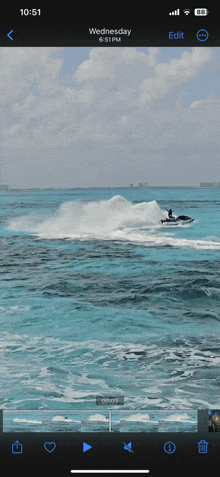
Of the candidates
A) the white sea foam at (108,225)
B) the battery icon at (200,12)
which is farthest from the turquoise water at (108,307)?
the battery icon at (200,12)

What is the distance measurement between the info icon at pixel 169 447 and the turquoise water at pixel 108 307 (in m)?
0.44

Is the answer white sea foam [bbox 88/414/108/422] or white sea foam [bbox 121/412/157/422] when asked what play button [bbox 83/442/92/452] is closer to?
white sea foam [bbox 88/414/108/422]

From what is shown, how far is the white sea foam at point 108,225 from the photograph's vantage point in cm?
1588

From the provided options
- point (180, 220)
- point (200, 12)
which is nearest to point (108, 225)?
point (180, 220)

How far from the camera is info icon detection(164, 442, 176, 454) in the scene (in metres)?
2.18

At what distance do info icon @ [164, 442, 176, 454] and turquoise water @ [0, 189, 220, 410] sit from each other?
44 cm

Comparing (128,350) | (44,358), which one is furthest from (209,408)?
(128,350)

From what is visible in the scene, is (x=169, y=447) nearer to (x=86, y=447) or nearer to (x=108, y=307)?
(x=86, y=447)

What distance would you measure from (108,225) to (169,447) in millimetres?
15814

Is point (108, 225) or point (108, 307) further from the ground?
point (108, 225)

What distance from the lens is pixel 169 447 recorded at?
2.18 meters

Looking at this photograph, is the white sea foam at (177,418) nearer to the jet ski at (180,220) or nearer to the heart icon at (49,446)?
the heart icon at (49,446)

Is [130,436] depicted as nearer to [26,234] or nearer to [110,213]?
[110,213]

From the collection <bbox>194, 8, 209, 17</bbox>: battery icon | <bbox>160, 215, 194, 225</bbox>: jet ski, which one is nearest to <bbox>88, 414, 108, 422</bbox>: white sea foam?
<bbox>194, 8, 209, 17</bbox>: battery icon
